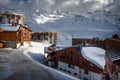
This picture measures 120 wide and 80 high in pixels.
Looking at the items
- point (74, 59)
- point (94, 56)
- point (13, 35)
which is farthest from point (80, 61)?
point (13, 35)

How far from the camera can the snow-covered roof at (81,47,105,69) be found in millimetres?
48062

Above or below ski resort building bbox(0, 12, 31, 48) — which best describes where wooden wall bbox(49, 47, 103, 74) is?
below

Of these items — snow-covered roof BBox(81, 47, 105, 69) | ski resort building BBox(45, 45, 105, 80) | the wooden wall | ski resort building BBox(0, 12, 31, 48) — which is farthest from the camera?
ski resort building BBox(0, 12, 31, 48)

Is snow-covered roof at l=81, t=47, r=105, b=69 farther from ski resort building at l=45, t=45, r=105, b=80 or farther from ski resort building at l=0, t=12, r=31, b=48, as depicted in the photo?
ski resort building at l=0, t=12, r=31, b=48

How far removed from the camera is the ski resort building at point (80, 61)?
48.6 metres

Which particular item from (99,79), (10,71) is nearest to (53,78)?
(10,71)

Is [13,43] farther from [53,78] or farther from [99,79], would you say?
[53,78]

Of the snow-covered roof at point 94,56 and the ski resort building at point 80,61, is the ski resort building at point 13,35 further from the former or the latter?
the snow-covered roof at point 94,56

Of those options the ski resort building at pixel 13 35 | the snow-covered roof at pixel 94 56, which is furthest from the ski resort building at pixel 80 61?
the ski resort building at pixel 13 35

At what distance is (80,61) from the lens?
54750 mm

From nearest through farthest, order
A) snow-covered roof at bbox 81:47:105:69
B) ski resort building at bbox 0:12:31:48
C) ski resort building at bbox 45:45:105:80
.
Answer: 1. snow-covered roof at bbox 81:47:105:69
2. ski resort building at bbox 45:45:105:80
3. ski resort building at bbox 0:12:31:48

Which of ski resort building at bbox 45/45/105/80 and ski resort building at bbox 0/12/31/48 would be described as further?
ski resort building at bbox 0/12/31/48

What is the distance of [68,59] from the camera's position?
59.0 meters

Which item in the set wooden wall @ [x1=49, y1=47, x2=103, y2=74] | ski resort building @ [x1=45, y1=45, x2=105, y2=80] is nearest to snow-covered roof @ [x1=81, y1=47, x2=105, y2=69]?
ski resort building @ [x1=45, y1=45, x2=105, y2=80]
